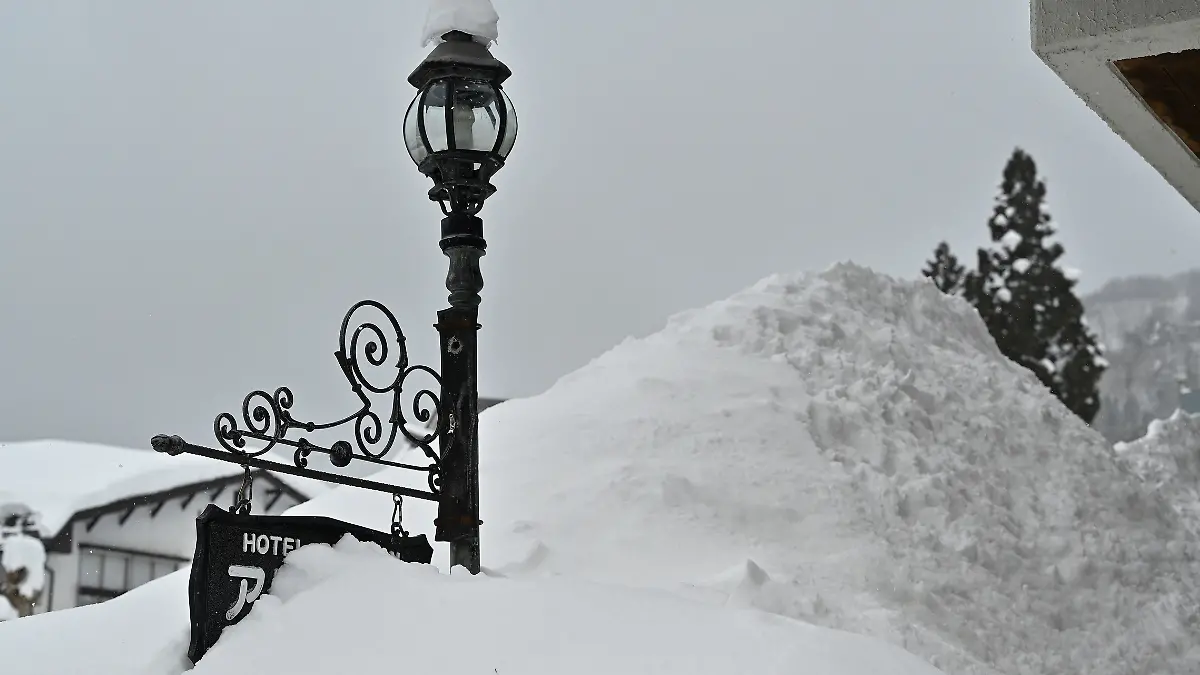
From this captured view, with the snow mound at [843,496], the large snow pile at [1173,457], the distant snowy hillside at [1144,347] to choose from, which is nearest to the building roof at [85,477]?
the snow mound at [843,496]

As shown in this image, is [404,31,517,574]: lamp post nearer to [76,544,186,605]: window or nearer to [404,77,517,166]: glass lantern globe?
[404,77,517,166]: glass lantern globe

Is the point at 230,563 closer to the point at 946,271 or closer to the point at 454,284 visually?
the point at 454,284

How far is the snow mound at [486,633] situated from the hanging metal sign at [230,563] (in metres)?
0.04

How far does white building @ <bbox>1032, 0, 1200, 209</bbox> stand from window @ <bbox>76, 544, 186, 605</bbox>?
18.0 m

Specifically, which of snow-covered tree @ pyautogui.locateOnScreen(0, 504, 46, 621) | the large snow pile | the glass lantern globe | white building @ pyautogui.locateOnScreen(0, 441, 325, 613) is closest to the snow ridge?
the glass lantern globe

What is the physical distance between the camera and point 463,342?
14.1 ft

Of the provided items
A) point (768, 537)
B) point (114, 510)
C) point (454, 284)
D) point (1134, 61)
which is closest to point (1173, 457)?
point (768, 537)

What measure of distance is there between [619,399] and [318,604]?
5548mm

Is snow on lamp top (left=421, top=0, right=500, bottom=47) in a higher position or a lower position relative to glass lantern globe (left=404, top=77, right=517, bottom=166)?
higher

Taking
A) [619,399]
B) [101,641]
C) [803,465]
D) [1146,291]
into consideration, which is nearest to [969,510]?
[803,465]

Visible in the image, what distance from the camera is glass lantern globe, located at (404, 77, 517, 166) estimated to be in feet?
14.1

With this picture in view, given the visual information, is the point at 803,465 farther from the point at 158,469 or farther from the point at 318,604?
the point at 158,469

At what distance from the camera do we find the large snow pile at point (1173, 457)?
12.9 meters

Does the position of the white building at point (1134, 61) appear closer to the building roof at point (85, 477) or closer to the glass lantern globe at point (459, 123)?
the glass lantern globe at point (459, 123)
